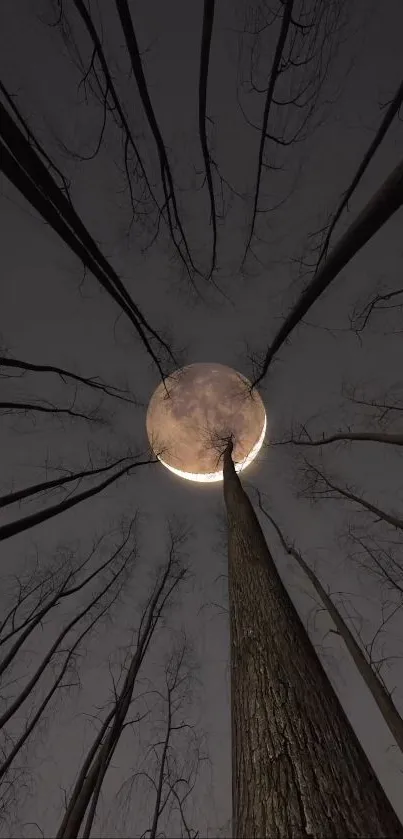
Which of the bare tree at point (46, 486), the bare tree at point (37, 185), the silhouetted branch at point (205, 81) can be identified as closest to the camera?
the bare tree at point (37, 185)

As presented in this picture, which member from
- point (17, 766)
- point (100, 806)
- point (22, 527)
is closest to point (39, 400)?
point (22, 527)

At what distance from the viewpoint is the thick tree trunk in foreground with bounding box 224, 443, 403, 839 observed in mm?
1199

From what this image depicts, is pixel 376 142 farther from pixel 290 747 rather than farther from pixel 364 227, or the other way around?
pixel 290 747

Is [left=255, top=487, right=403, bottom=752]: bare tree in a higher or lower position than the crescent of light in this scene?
lower

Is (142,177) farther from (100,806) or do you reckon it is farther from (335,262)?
(100,806)

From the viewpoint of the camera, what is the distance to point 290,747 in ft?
4.89

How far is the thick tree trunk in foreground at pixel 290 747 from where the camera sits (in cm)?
120

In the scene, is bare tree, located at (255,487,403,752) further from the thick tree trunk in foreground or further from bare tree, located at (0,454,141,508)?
bare tree, located at (0,454,141,508)

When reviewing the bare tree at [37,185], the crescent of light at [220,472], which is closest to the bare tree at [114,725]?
the crescent of light at [220,472]

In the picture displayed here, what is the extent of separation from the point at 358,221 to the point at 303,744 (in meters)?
3.82

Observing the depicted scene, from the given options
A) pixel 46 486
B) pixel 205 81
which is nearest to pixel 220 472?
pixel 46 486

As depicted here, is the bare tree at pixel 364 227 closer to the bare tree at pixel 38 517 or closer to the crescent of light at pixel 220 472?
the bare tree at pixel 38 517

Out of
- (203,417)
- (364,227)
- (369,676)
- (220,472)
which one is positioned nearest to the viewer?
(364,227)

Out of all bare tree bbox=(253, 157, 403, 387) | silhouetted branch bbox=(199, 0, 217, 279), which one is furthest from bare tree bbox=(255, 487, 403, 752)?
silhouetted branch bbox=(199, 0, 217, 279)
